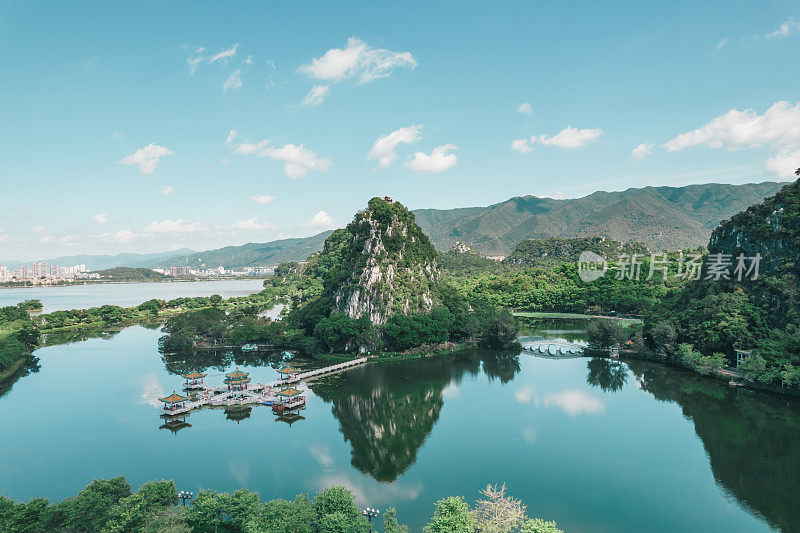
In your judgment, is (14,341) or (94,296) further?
(94,296)

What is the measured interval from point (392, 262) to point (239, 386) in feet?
90.7

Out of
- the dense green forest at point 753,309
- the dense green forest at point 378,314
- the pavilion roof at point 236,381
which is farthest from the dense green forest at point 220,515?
the dense green forest at point 378,314

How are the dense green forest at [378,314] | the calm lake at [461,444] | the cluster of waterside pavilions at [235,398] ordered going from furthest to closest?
1. the dense green forest at [378,314]
2. the cluster of waterside pavilions at [235,398]
3. the calm lake at [461,444]

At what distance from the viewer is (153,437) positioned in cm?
2823

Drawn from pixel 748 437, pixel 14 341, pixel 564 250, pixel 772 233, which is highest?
pixel 772 233

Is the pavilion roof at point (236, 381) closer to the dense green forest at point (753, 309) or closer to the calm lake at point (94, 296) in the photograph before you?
the dense green forest at point (753, 309)

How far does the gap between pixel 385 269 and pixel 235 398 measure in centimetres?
2718

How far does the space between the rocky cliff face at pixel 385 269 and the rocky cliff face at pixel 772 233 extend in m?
35.0

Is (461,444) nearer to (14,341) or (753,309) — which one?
(753,309)

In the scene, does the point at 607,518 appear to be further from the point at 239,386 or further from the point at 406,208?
the point at 406,208

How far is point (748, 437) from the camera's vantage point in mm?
26500

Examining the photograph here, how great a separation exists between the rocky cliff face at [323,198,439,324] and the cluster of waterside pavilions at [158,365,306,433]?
54.9ft

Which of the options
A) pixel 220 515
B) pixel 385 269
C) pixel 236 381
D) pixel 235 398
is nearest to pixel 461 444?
pixel 220 515

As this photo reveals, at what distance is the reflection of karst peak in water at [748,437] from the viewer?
65.3ft
